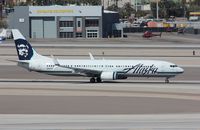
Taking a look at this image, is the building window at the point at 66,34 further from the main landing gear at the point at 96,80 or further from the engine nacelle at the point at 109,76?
the engine nacelle at the point at 109,76

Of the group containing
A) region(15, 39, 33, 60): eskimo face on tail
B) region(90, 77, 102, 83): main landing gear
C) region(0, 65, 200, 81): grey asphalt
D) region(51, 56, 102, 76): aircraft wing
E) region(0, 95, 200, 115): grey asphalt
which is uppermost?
region(15, 39, 33, 60): eskimo face on tail

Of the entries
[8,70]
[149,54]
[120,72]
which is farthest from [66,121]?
[149,54]

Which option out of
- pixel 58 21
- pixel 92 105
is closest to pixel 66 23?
pixel 58 21

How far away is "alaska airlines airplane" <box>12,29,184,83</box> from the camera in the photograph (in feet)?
231

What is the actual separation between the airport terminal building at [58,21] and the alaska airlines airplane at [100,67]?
9212 cm

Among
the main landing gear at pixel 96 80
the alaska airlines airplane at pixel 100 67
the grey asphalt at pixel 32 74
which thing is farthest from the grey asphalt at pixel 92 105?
the grey asphalt at pixel 32 74

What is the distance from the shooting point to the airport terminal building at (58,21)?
165m

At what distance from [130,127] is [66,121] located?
528 centimetres

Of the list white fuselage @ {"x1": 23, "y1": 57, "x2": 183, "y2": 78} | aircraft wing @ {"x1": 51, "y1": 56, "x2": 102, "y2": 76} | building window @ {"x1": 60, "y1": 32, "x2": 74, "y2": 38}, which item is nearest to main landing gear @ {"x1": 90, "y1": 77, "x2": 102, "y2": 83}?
white fuselage @ {"x1": 23, "y1": 57, "x2": 183, "y2": 78}

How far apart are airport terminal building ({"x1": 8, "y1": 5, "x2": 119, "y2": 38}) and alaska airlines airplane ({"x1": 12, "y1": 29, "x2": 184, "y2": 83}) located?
9212 centimetres

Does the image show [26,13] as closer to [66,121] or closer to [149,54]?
[149,54]

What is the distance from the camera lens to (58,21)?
541ft

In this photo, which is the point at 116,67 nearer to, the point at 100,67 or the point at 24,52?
the point at 100,67

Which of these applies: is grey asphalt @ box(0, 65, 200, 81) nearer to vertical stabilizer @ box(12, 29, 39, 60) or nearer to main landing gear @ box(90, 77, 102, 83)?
vertical stabilizer @ box(12, 29, 39, 60)
